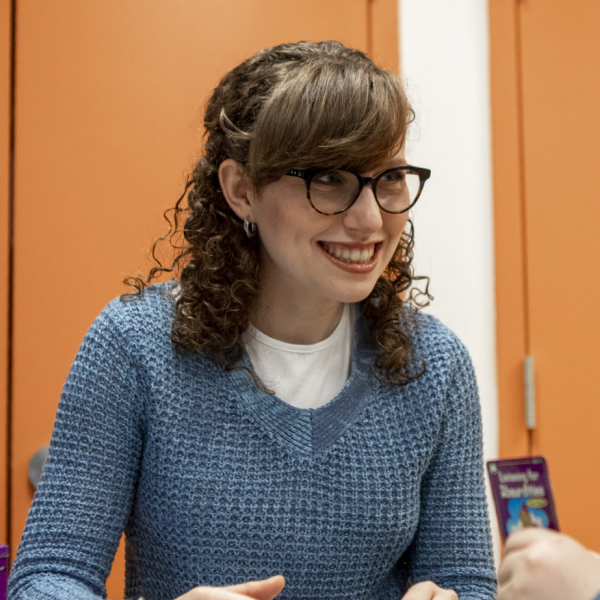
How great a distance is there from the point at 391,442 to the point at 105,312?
0.49m

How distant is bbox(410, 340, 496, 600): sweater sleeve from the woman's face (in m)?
0.26

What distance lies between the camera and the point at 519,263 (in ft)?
5.57

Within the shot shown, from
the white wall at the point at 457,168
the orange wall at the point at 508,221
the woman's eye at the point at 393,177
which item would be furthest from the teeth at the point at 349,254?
the orange wall at the point at 508,221

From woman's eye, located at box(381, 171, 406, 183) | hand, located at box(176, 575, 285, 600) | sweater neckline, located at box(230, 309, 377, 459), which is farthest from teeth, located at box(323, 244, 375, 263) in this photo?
hand, located at box(176, 575, 285, 600)

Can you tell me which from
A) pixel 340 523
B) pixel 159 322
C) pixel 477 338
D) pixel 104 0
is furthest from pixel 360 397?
pixel 104 0

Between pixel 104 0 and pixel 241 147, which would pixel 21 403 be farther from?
pixel 104 0

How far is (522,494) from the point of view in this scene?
67 cm

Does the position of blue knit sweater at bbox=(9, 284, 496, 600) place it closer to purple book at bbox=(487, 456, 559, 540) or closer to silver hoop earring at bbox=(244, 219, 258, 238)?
silver hoop earring at bbox=(244, 219, 258, 238)

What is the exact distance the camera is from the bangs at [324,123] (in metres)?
0.95

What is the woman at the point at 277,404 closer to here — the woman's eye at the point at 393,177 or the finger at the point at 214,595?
the woman's eye at the point at 393,177

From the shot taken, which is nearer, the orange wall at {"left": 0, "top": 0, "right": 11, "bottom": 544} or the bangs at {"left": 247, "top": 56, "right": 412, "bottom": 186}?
the bangs at {"left": 247, "top": 56, "right": 412, "bottom": 186}

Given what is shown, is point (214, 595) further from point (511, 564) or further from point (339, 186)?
point (339, 186)

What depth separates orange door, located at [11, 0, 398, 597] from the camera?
1.40 m

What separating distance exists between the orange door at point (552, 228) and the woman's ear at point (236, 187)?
0.85 meters
